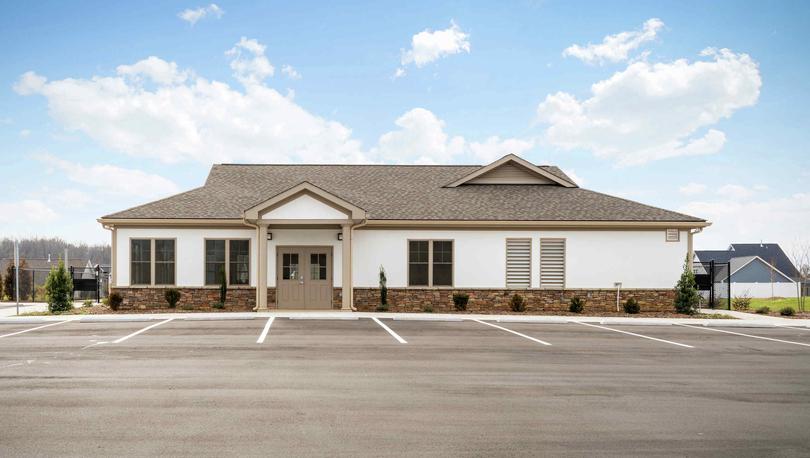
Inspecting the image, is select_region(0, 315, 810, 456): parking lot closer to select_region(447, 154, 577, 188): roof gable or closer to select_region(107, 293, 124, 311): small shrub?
select_region(107, 293, 124, 311): small shrub

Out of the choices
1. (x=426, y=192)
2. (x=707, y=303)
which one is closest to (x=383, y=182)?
(x=426, y=192)

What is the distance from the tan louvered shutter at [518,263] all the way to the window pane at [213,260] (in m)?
10.8

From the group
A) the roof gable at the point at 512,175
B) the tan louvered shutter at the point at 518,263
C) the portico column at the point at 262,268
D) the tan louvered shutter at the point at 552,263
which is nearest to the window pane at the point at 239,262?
the portico column at the point at 262,268

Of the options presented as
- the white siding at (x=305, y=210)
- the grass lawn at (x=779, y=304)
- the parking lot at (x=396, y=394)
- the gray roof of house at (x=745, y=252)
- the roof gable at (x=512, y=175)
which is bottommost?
the grass lawn at (x=779, y=304)

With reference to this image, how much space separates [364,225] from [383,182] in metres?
5.61

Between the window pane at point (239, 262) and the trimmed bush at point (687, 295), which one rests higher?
the window pane at point (239, 262)

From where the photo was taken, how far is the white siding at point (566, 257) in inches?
874

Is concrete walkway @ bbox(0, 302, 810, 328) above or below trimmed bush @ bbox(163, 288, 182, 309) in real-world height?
below

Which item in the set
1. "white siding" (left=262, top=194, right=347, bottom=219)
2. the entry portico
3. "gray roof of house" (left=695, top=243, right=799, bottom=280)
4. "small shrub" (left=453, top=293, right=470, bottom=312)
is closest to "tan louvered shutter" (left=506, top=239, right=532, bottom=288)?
"small shrub" (left=453, top=293, right=470, bottom=312)

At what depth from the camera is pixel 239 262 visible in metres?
22.1

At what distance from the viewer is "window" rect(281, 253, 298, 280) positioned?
2189cm

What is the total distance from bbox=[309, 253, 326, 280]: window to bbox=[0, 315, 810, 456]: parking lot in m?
6.99

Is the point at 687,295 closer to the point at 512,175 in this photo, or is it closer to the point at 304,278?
the point at 512,175

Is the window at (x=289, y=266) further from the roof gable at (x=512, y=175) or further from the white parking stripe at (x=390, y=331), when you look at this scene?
the roof gable at (x=512, y=175)
